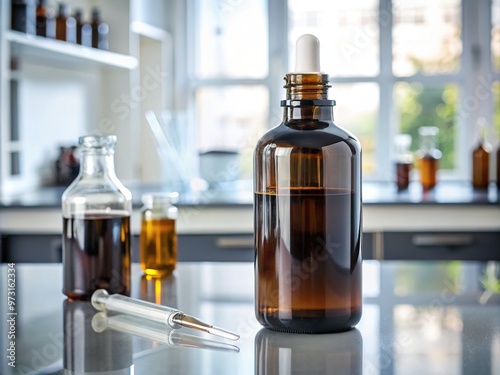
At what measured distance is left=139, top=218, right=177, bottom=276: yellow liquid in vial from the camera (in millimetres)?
1164

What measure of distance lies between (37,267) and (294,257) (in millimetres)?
639

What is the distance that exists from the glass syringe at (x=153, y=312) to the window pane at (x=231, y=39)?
2.90 meters

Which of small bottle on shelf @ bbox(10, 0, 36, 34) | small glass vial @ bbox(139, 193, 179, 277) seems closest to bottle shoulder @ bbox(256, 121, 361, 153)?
small glass vial @ bbox(139, 193, 179, 277)

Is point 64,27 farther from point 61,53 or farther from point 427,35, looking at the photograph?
point 427,35

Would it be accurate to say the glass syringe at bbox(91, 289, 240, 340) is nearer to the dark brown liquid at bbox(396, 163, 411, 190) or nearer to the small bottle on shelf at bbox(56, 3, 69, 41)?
the small bottle on shelf at bbox(56, 3, 69, 41)

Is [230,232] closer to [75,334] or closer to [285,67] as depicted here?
[285,67]

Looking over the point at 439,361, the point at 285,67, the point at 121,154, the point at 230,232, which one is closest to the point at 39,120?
the point at 121,154

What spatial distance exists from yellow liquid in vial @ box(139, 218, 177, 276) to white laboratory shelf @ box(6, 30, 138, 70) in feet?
5.15

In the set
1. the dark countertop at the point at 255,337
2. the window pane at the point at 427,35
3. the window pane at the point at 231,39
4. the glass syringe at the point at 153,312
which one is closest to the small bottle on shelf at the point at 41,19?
the window pane at the point at 231,39

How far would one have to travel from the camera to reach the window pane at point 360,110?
371 cm

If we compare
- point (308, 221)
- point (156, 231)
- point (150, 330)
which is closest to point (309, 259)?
point (308, 221)

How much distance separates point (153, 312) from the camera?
868 millimetres

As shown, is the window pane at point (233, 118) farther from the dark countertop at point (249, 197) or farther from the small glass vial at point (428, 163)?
the small glass vial at point (428, 163)

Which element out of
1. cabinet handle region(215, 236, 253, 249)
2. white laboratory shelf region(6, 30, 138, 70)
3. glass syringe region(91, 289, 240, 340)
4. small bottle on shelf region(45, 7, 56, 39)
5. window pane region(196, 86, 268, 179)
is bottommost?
cabinet handle region(215, 236, 253, 249)
